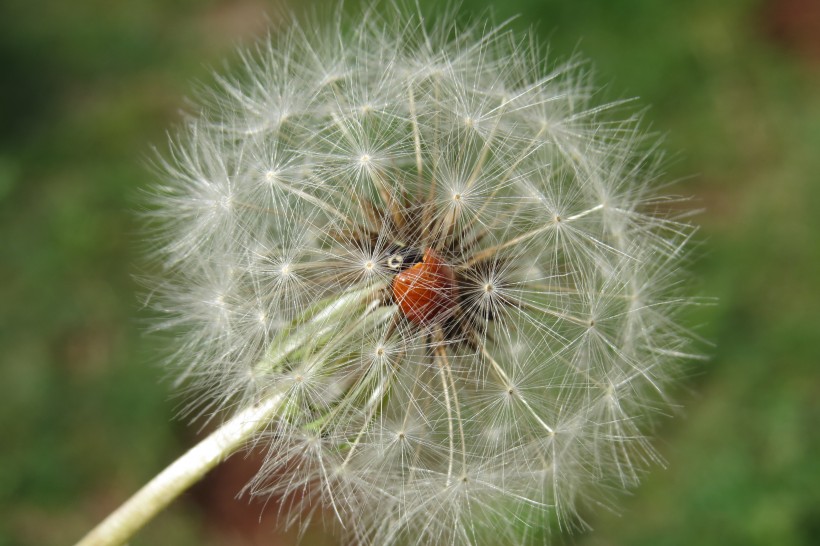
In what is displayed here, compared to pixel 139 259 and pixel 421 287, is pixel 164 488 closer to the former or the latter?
pixel 421 287

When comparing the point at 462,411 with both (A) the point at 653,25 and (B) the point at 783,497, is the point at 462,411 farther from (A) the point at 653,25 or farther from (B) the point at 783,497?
(A) the point at 653,25

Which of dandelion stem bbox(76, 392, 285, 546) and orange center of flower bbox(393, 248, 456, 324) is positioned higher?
orange center of flower bbox(393, 248, 456, 324)

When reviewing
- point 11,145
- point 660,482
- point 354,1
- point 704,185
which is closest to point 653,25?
point 704,185

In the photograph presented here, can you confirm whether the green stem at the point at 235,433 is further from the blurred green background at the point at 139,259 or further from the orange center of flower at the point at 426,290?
the blurred green background at the point at 139,259

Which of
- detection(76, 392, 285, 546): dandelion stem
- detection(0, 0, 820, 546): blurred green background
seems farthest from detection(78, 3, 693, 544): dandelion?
detection(0, 0, 820, 546): blurred green background

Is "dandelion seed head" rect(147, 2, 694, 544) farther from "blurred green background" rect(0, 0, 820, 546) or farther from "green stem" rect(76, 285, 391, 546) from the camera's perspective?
"blurred green background" rect(0, 0, 820, 546)


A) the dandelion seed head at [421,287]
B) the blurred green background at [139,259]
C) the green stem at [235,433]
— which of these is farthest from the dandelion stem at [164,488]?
the blurred green background at [139,259]
